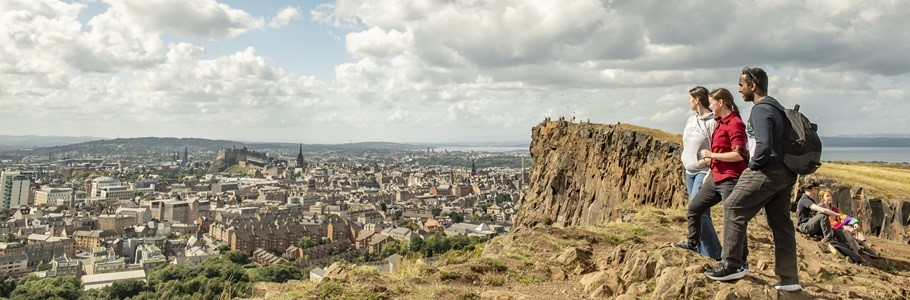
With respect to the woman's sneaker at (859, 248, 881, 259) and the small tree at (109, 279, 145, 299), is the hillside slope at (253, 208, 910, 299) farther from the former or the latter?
the small tree at (109, 279, 145, 299)

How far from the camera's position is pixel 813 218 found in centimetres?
892

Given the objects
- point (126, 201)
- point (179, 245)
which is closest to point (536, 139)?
point (179, 245)

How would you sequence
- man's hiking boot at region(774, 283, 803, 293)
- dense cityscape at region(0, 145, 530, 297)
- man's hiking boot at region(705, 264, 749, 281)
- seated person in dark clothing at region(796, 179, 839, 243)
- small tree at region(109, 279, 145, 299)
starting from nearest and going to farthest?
man's hiking boot at region(774, 283, 803, 293) < man's hiking boot at region(705, 264, 749, 281) < seated person in dark clothing at region(796, 179, 839, 243) < small tree at region(109, 279, 145, 299) < dense cityscape at region(0, 145, 530, 297)

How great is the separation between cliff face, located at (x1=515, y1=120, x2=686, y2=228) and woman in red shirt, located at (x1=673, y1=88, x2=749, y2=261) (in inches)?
398

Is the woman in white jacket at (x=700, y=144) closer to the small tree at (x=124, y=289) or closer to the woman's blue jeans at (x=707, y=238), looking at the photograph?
the woman's blue jeans at (x=707, y=238)

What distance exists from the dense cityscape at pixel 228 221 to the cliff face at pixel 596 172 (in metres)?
3.37

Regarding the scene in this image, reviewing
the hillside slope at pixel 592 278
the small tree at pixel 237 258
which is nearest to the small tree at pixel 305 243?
the small tree at pixel 237 258

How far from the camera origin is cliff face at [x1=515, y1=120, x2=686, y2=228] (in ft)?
60.7

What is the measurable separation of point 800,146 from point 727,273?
125 cm

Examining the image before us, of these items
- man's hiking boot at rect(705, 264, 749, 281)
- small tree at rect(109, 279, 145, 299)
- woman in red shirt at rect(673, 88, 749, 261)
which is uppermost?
woman in red shirt at rect(673, 88, 749, 261)

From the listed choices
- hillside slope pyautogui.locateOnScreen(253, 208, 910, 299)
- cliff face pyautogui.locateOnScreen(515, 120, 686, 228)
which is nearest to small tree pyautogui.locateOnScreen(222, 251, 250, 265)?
cliff face pyautogui.locateOnScreen(515, 120, 686, 228)

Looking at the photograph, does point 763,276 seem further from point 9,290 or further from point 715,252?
point 9,290

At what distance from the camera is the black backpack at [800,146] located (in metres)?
4.66

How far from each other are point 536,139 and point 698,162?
24.0 m
